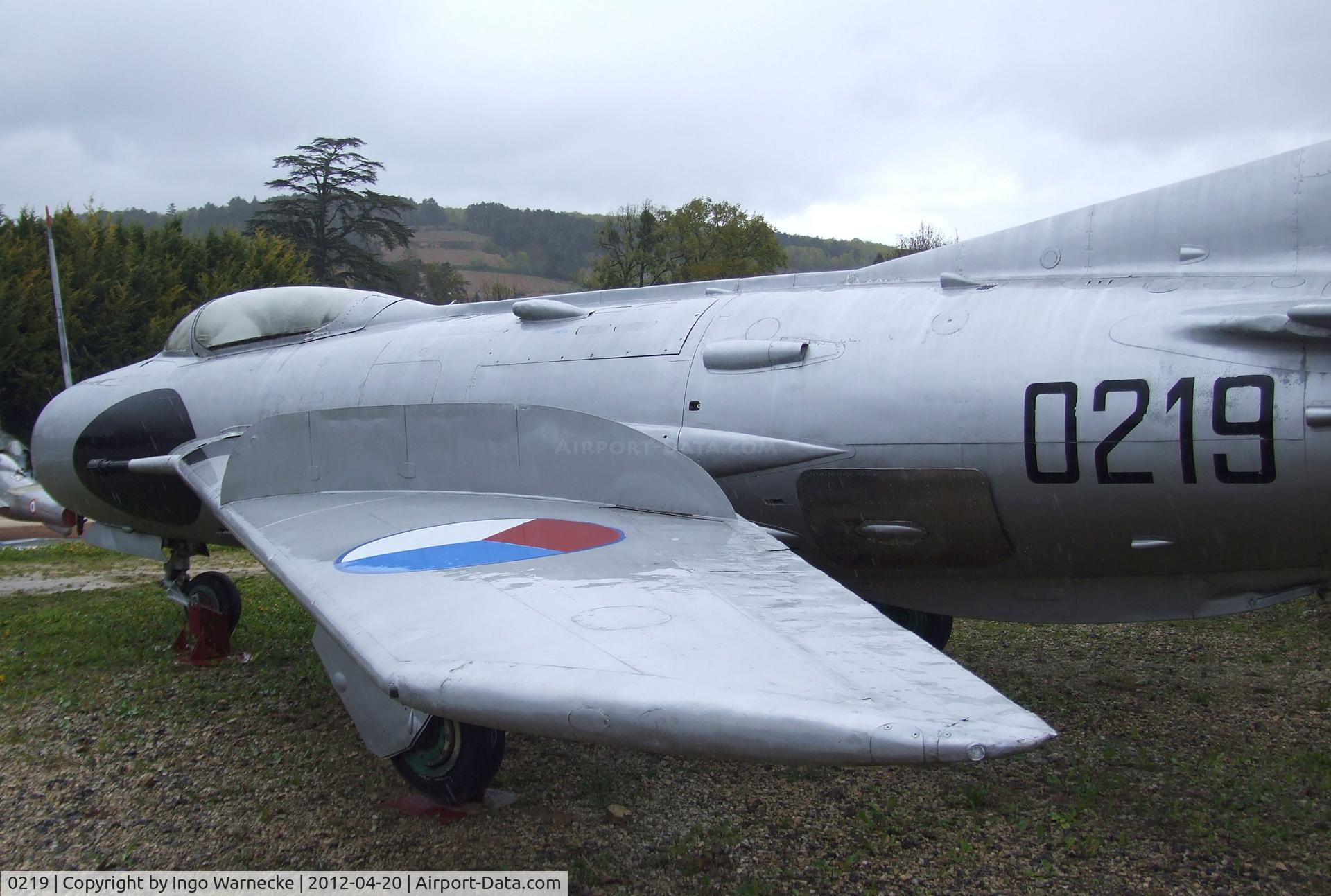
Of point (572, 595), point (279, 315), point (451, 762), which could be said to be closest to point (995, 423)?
point (572, 595)

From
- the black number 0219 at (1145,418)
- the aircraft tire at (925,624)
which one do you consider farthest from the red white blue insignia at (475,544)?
the aircraft tire at (925,624)

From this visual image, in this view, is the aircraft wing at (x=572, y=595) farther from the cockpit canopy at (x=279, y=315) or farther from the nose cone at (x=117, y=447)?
the cockpit canopy at (x=279, y=315)

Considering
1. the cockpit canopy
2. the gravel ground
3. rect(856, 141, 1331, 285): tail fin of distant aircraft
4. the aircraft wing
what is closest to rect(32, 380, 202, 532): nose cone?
the cockpit canopy

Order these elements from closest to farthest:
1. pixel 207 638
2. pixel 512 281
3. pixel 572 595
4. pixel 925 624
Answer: pixel 572 595 < pixel 925 624 < pixel 207 638 < pixel 512 281

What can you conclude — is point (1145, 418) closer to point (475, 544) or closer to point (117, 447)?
point (475, 544)

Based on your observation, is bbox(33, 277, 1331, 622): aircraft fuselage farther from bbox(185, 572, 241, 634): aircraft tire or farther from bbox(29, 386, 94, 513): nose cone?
bbox(29, 386, 94, 513): nose cone

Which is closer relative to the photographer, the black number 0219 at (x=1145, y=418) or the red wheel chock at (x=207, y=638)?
the black number 0219 at (x=1145, y=418)

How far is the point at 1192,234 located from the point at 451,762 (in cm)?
441

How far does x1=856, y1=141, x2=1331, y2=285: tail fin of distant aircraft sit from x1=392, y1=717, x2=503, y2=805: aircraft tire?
133 inches

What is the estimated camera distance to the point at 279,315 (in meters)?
7.14

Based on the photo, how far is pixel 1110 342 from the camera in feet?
13.5

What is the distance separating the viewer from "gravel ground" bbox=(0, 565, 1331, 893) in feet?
12.6

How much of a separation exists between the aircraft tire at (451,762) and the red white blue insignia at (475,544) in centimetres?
93

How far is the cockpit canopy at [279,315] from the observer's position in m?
7.07
